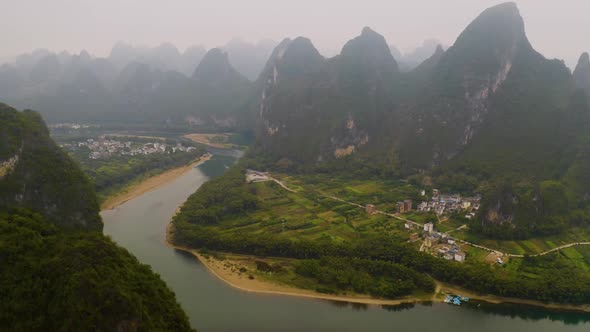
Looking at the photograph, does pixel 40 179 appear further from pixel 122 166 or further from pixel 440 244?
pixel 122 166

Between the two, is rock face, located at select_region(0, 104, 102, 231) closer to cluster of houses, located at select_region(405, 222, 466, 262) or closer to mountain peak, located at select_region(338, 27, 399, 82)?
cluster of houses, located at select_region(405, 222, 466, 262)

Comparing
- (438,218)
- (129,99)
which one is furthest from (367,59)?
(129,99)

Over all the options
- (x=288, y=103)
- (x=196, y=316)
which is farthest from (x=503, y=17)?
(x=196, y=316)

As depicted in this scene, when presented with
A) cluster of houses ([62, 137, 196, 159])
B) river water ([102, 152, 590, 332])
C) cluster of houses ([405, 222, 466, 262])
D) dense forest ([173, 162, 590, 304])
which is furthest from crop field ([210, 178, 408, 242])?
cluster of houses ([62, 137, 196, 159])

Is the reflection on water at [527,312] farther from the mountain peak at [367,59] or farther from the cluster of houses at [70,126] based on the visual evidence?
the cluster of houses at [70,126]

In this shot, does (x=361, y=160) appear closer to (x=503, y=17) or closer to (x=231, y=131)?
(x=503, y=17)

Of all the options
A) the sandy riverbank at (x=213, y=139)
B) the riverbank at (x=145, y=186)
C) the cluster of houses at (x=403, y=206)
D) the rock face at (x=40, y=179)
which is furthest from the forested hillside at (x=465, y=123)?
the rock face at (x=40, y=179)
